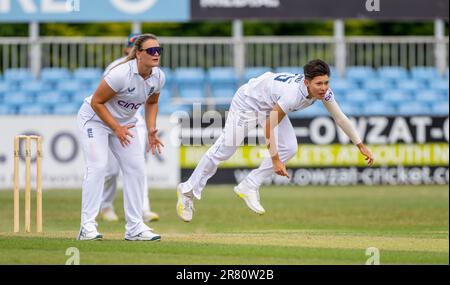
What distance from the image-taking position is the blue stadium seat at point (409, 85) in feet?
84.6

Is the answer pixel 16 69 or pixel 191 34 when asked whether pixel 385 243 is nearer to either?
pixel 16 69

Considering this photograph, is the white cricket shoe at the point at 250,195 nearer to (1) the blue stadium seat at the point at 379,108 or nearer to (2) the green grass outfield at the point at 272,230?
(2) the green grass outfield at the point at 272,230

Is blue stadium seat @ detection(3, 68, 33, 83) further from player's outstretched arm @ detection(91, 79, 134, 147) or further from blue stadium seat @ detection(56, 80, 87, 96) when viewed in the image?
player's outstretched arm @ detection(91, 79, 134, 147)

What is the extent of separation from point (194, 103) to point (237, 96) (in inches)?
449

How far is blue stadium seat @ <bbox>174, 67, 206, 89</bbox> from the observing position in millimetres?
25500

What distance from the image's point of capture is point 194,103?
2381cm

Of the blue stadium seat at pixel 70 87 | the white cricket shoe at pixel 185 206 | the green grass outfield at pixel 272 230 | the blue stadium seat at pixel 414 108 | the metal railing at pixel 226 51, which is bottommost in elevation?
the green grass outfield at pixel 272 230

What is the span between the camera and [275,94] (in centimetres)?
1183

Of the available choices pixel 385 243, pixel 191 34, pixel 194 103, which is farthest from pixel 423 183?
pixel 191 34

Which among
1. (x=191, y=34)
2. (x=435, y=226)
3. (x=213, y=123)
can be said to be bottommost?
(x=435, y=226)

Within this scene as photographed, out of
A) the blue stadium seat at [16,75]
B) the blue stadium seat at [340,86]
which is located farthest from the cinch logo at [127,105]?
the blue stadium seat at [16,75]

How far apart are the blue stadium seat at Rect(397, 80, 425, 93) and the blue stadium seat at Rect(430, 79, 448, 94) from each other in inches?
10.2

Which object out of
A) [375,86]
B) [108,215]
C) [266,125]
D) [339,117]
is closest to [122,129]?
[266,125]

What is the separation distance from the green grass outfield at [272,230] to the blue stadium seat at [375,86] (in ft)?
14.2
